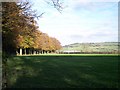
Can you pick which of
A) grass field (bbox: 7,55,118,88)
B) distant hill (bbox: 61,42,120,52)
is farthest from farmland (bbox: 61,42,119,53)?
grass field (bbox: 7,55,118,88)

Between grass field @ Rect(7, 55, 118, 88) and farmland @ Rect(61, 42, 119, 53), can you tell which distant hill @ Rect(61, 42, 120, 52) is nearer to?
farmland @ Rect(61, 42, 119, 53)

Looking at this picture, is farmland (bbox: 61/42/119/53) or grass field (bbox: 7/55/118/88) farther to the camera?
farmland (bbox: 61/42/119/53)

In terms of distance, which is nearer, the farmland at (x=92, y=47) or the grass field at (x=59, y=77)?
the grass field at (x=59, y=77)

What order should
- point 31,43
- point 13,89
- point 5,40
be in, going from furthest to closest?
point 31,43
point 13,89
point 5,40

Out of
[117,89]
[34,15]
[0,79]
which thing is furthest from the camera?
[34,15]

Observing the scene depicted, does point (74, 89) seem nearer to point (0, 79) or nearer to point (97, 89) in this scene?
point (97, 89)

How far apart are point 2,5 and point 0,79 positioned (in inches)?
89.6

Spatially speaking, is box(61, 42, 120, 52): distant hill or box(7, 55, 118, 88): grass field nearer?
box(7, 55, 118, 88): grass field

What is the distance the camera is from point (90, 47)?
143 meters

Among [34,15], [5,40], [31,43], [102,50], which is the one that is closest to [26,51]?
[31,43]

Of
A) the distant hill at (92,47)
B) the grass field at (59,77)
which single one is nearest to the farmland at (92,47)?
the distant hill at (92,47)

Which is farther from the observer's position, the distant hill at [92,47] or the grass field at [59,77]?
the distant hill at [92,47]

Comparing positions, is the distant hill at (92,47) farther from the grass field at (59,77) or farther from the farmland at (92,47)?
the grass field at (59,77)

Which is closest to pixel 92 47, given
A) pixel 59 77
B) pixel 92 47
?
pixel 92 47
